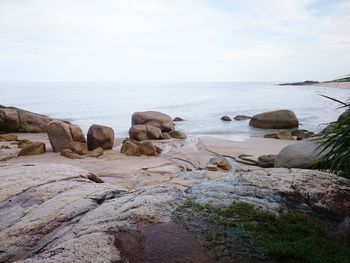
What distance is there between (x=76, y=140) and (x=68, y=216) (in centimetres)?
931

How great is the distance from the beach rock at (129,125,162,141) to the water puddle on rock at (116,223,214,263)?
12742mm

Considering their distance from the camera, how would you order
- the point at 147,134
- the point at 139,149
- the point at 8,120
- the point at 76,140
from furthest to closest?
the point at 8,120
the point at 147,134
the point at 76,140
the point at 139,149

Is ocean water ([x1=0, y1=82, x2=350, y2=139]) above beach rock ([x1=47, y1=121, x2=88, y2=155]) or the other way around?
the other way around

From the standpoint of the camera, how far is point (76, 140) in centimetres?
1231

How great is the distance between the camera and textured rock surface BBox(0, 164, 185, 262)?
2.42 metres

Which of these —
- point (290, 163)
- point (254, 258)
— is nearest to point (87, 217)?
point (254, 258)

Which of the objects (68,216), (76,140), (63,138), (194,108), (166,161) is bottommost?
(194,108)

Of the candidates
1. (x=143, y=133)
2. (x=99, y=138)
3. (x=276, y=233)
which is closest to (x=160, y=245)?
(x=276, y=233)

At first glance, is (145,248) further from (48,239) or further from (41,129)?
(41,129)

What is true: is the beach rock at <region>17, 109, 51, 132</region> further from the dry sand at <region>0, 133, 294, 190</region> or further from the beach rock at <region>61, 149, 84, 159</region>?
the beach rock at <region>61, 149, 84, 159</region>

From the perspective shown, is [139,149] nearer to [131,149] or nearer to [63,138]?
[131,149]

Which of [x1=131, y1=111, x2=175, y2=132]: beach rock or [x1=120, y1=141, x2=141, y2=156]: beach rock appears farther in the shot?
[x1=131, y1=111, x2=175, y2=132]: beach rock

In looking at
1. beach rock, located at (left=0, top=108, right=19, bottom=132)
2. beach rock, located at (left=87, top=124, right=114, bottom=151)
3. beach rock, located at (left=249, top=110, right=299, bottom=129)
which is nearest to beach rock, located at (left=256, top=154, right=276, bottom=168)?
beach rock, located at (left=87, top=124, right=114, bottom=151)

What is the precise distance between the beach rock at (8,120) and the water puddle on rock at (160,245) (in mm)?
17381
